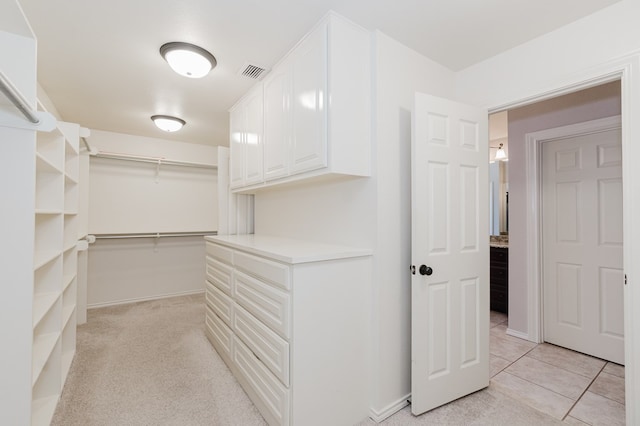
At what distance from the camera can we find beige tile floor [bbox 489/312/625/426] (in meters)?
1.89

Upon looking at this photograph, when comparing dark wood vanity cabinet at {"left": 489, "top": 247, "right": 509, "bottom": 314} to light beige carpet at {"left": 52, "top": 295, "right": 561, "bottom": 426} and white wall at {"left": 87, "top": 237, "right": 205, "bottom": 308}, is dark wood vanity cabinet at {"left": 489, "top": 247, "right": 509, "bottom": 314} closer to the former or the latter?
light beige carpet at {"left": 52, "top": 295, "right": 561, "bottom": 426}

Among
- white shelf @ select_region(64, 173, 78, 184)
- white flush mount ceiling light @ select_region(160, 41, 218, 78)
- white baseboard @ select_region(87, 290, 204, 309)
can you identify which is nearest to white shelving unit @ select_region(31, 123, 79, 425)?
white shelf @ select_region(64, 173, 78, 184)

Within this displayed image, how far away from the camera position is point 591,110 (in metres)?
2.64

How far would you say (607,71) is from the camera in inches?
65.1

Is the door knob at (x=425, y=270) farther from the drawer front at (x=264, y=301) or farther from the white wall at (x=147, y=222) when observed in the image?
the white wall at (x=147, y=222)

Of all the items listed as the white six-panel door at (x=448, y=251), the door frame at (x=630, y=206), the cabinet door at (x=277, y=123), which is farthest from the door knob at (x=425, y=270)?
the cabinet door at (x=277, y=123)

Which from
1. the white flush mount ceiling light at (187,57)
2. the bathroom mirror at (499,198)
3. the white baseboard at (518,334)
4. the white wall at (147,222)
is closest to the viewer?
the white flush mount ceiling light at (187,57)

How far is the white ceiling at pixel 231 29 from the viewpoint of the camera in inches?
65.9

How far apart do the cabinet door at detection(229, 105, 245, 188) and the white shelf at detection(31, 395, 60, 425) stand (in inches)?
81.1

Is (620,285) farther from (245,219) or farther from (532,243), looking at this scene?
(245,219)

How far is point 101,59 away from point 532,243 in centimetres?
417

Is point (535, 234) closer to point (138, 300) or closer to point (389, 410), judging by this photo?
point (389, 410)

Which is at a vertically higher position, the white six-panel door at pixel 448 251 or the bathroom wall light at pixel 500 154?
the bathroom wall light at pixel 500 154

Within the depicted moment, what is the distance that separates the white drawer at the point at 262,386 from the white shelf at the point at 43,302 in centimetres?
117
